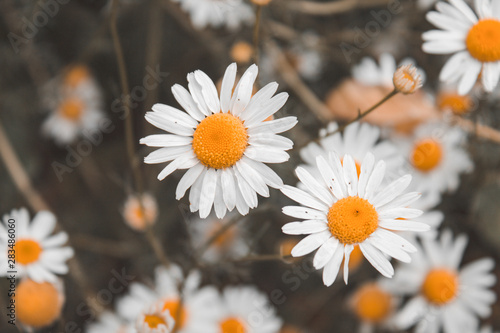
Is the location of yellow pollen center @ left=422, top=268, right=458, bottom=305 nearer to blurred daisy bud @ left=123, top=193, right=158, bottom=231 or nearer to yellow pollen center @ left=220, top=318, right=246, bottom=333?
yellow pollen center @ left=220, top=318, right=246, bottom=333

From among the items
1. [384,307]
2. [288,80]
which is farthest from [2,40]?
[384,307]

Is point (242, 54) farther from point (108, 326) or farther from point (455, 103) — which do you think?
point (108, 326)

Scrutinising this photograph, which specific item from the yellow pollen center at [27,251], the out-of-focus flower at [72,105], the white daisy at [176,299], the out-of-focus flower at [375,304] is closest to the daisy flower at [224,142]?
the yellow pollen center at [27,251]

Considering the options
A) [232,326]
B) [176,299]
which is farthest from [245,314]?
[176,299]

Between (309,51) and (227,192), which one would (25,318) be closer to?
(227,192)

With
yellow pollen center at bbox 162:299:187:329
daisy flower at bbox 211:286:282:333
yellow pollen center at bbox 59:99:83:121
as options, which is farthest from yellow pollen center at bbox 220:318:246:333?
yellow pollen center at bbox 59:99:83:121

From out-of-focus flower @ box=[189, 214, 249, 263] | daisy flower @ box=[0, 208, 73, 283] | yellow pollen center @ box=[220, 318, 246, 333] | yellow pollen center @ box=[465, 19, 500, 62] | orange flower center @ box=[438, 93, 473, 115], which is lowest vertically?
yellow pollen center @ box=[220, 318, 246, 333]
